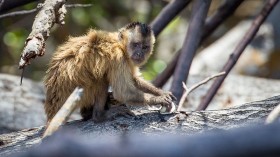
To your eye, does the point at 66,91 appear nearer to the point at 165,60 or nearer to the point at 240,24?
the point at 240,24

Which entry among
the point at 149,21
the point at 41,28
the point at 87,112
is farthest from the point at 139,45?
the point at 149,21

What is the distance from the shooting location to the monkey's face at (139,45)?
4.01 metres

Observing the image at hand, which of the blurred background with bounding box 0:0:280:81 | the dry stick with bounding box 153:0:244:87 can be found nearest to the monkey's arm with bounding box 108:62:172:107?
the dry stick with bounding box 153:0:244:87

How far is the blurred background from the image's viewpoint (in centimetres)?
860

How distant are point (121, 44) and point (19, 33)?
5.50 meters

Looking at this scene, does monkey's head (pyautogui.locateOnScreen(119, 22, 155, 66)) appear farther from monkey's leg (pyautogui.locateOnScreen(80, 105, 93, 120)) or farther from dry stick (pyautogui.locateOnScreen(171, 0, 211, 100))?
dry stick (pyautogui.locateOnScreen(171, 0, 211, 100))

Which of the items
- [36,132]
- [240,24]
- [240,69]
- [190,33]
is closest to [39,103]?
[190,33]

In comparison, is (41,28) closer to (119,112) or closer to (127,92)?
(119,112)

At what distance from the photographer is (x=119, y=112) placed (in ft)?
11.4

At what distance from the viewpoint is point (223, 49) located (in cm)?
897

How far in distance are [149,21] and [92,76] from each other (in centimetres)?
642

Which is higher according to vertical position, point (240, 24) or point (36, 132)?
point (240, 24)

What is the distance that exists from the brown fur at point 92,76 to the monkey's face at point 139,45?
0.14 metres

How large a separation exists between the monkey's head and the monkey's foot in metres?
0.47
